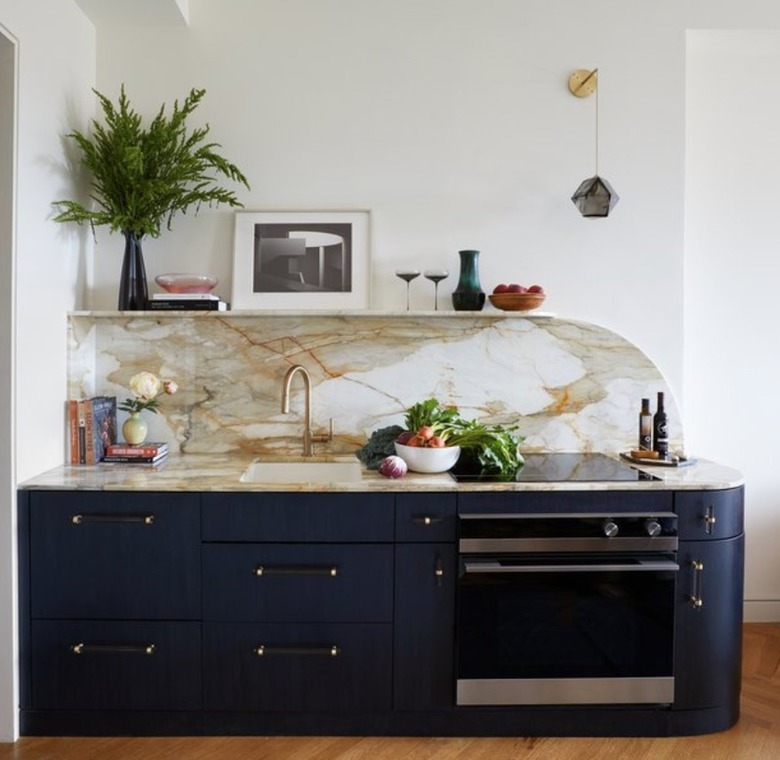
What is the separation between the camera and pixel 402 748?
2287 millimetres

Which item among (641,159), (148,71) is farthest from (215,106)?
(641,159)

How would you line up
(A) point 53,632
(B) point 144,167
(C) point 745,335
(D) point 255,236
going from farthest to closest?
(C) point 745,335 → (D) point 255,236 → (B) point 144,167 → (A) point 53,632

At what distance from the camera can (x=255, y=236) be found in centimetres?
291

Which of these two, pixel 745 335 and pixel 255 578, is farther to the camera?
pixel 745 335

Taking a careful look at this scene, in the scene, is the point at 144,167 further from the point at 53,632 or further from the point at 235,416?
the point at 53,632

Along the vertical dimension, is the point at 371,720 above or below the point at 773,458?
below

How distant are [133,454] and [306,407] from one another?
67 centimetres

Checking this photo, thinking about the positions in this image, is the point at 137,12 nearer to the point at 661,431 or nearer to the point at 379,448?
the point at 379,448

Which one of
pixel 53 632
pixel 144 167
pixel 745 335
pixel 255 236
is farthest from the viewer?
pixel 745 335

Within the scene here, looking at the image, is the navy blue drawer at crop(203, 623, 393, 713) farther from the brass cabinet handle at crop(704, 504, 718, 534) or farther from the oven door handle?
the brass cabinet handle at crop(704, 504, 718, 534)

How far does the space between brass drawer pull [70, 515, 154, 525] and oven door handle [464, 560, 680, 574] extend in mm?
1035

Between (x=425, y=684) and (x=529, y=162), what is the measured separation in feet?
6.63

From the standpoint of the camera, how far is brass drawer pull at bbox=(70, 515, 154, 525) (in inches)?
90.8

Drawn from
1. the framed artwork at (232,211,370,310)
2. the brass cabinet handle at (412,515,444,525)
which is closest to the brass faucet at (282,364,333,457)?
the framed artwork at (232,211,370,310)
